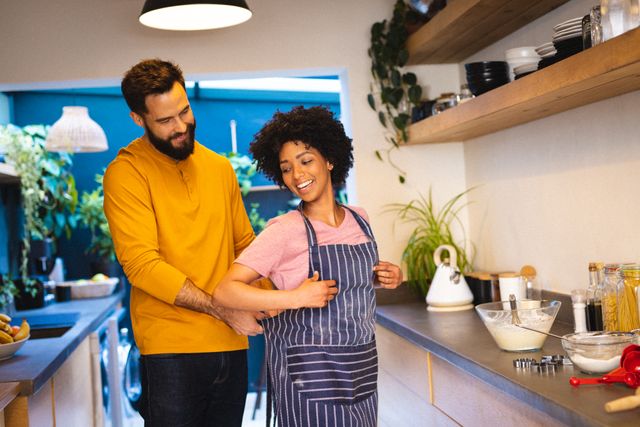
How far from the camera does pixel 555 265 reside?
3117mm

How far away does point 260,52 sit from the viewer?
3.80 meters

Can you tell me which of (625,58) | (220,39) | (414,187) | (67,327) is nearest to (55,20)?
(220,39)

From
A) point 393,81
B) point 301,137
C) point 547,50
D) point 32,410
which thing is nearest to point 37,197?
point 393,81

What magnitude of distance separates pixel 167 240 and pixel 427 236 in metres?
1.62

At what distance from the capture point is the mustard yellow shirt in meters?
2.40

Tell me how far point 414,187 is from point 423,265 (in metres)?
0.38

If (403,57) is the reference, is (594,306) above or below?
below

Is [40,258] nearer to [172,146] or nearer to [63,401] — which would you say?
[63,401]

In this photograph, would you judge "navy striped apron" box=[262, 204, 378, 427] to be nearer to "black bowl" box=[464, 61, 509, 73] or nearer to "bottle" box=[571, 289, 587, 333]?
"bottle" box=[571, 289, 587, 333]

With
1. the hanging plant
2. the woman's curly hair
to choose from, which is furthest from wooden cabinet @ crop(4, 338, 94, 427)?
the hanging plant

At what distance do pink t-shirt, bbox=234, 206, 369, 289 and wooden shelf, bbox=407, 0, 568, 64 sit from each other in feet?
3.53

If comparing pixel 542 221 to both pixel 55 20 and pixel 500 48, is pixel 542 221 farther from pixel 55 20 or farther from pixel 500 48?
pixel 55 20

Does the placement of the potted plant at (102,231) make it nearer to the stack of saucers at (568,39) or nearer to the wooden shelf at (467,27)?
the wooden shelf at (467,27)

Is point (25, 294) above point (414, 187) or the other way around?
the other way around
